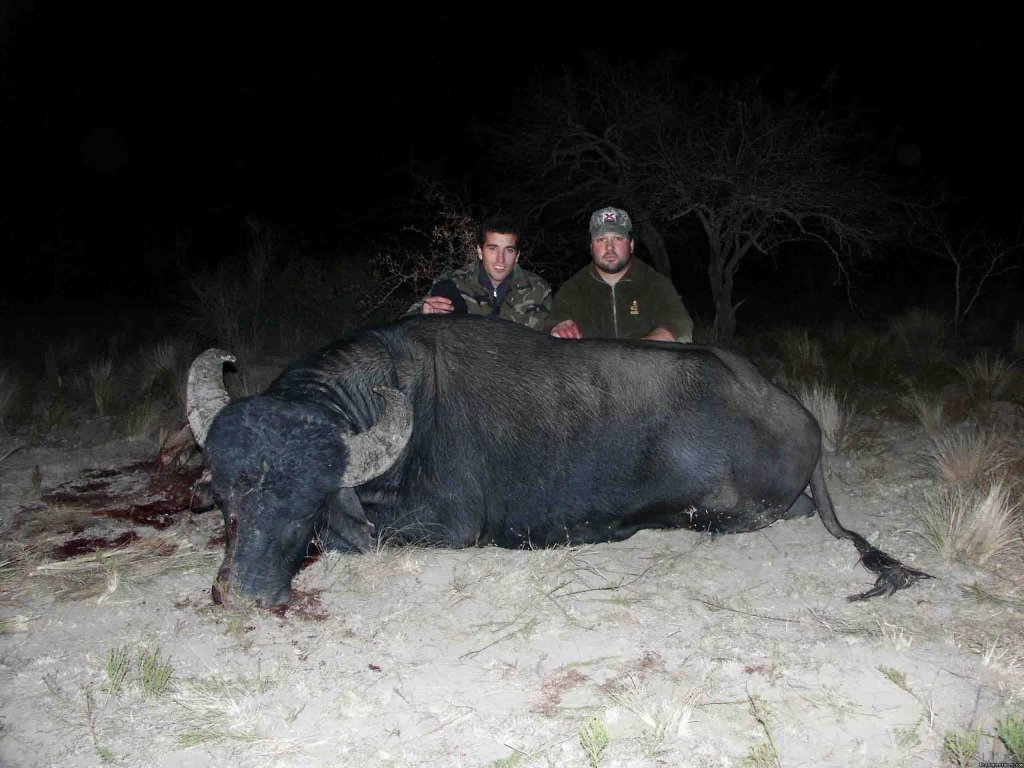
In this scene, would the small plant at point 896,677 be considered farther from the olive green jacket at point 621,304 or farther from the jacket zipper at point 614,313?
the jacket zipper at point 614,313

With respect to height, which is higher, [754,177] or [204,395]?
[754,177]

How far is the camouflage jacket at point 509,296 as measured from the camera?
21.8ft

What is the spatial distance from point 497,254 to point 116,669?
168 inches

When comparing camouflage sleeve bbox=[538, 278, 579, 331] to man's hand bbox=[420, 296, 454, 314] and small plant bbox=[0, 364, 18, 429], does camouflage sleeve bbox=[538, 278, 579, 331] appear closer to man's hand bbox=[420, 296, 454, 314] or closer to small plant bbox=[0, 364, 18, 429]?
man's hand bbox=[420, 296, 454, 314]

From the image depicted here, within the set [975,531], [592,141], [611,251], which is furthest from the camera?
[592,141]

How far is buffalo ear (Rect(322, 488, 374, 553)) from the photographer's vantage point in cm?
397

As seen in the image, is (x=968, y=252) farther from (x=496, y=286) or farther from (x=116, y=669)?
(x=116, y=669)

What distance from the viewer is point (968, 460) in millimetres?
5312

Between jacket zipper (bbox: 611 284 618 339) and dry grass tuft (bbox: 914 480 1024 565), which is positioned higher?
jacket zipper (bbox: 611 284 618 339)

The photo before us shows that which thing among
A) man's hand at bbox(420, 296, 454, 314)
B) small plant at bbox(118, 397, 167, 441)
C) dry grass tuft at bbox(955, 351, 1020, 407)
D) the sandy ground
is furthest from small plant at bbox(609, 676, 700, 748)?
dry grass tuft at bbox(955, 351, 1020, 407)

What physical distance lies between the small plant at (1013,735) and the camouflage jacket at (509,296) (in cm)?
458

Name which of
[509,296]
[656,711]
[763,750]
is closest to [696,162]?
[509,296]

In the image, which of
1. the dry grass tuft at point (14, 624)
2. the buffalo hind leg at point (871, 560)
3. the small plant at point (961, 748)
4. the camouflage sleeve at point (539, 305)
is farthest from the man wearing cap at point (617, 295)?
the dry grass tuft at point (14, 624)

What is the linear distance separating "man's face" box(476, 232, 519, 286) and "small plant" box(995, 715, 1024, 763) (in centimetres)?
468
